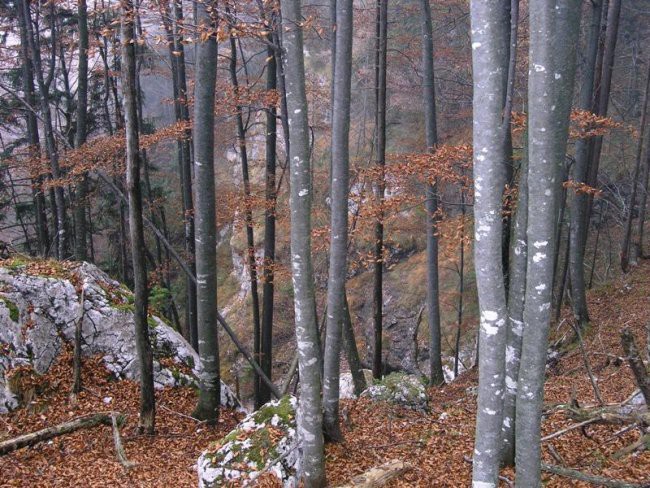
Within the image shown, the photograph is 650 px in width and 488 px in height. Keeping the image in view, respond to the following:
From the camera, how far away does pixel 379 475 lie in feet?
16.5

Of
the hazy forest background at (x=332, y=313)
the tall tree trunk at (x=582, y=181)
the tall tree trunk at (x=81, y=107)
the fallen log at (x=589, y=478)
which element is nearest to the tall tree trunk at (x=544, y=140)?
the hazy forest background at (x=332, y=313)

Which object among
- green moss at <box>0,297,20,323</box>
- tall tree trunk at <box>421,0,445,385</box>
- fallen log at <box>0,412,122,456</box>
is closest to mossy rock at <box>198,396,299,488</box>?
fallen log at <box>0,412,122,456</box>

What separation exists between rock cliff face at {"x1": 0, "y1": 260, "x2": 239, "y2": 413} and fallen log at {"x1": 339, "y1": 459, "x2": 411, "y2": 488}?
3522mm

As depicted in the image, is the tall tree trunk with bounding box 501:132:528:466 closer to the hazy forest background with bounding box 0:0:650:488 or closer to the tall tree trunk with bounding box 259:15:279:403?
the hazy forest background with bounding box 0:0:650:488

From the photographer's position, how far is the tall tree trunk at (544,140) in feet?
9.55

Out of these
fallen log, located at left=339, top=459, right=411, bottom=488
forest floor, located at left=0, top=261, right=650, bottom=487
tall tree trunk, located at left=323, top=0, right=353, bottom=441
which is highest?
tall tree trunk, located at left=323, top=0, right=353, bottom=441

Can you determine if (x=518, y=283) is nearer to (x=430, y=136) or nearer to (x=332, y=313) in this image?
(x=332, y=313)

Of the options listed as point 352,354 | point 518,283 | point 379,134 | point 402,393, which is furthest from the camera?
point 379,134

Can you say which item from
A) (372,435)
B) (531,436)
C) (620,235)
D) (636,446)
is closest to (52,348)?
(372,435)

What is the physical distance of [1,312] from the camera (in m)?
7.00

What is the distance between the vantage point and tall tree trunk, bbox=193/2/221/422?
5.96 meters

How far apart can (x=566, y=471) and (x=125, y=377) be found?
6.30 m

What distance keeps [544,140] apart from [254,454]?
3.99 meters

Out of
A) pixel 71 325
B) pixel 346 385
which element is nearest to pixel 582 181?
pixel 346 385
